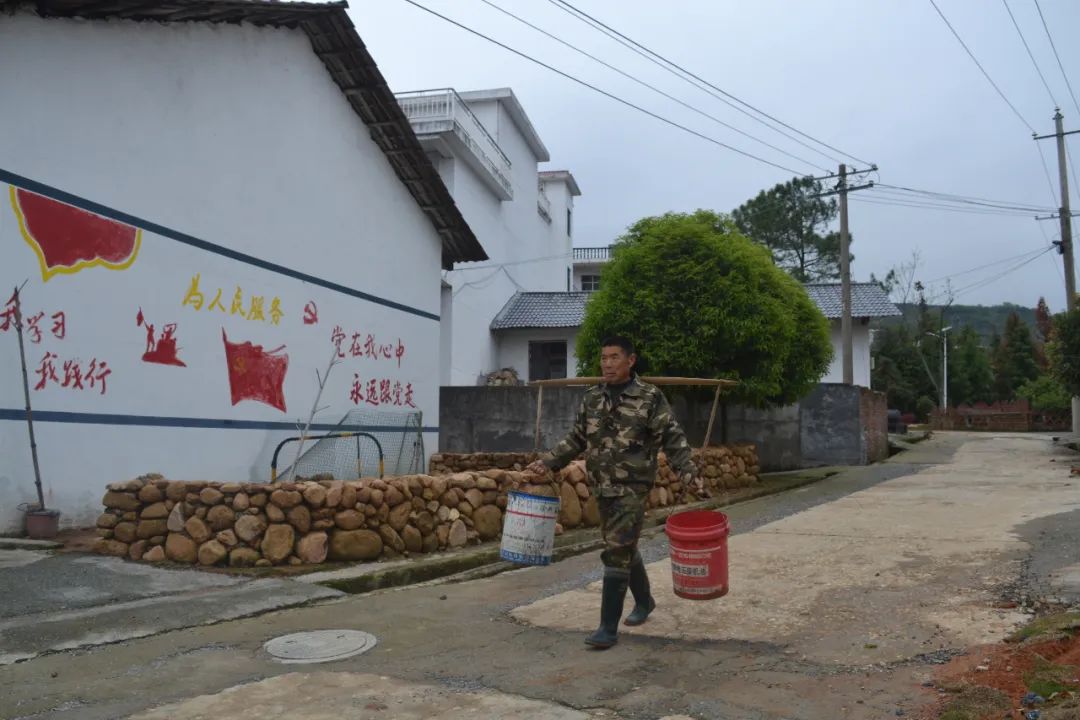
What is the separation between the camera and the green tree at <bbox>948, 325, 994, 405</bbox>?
191 feet

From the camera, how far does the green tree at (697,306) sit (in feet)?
45.8

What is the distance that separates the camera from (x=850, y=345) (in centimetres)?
2302

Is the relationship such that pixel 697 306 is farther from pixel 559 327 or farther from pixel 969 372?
pixel 969 372

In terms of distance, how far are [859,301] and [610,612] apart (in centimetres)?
2343

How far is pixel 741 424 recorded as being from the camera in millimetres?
19547

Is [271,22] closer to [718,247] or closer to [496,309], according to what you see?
[718,247]

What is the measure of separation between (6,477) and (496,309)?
18332 millimetres

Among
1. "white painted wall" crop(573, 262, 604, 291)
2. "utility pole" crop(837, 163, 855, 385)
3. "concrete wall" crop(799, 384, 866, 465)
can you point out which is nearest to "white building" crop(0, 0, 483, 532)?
"concrete wall" crop(799, 384, 866, 465)

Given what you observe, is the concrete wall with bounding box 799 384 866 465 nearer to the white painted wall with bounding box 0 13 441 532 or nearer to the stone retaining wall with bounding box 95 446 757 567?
the white painted wall with bounding box 0 13 441 532

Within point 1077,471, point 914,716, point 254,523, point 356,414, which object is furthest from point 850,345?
point 914,716

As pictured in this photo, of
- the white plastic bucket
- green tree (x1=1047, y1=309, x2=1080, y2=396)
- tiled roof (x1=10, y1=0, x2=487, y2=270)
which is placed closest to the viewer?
the white plastic bucket

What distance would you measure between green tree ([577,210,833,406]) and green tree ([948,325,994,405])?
49.4m

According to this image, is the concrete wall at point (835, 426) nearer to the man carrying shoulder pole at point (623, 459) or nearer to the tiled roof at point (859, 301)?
the tiled roof at point (859, 301)

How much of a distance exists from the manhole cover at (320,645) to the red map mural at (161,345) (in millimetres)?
4759
